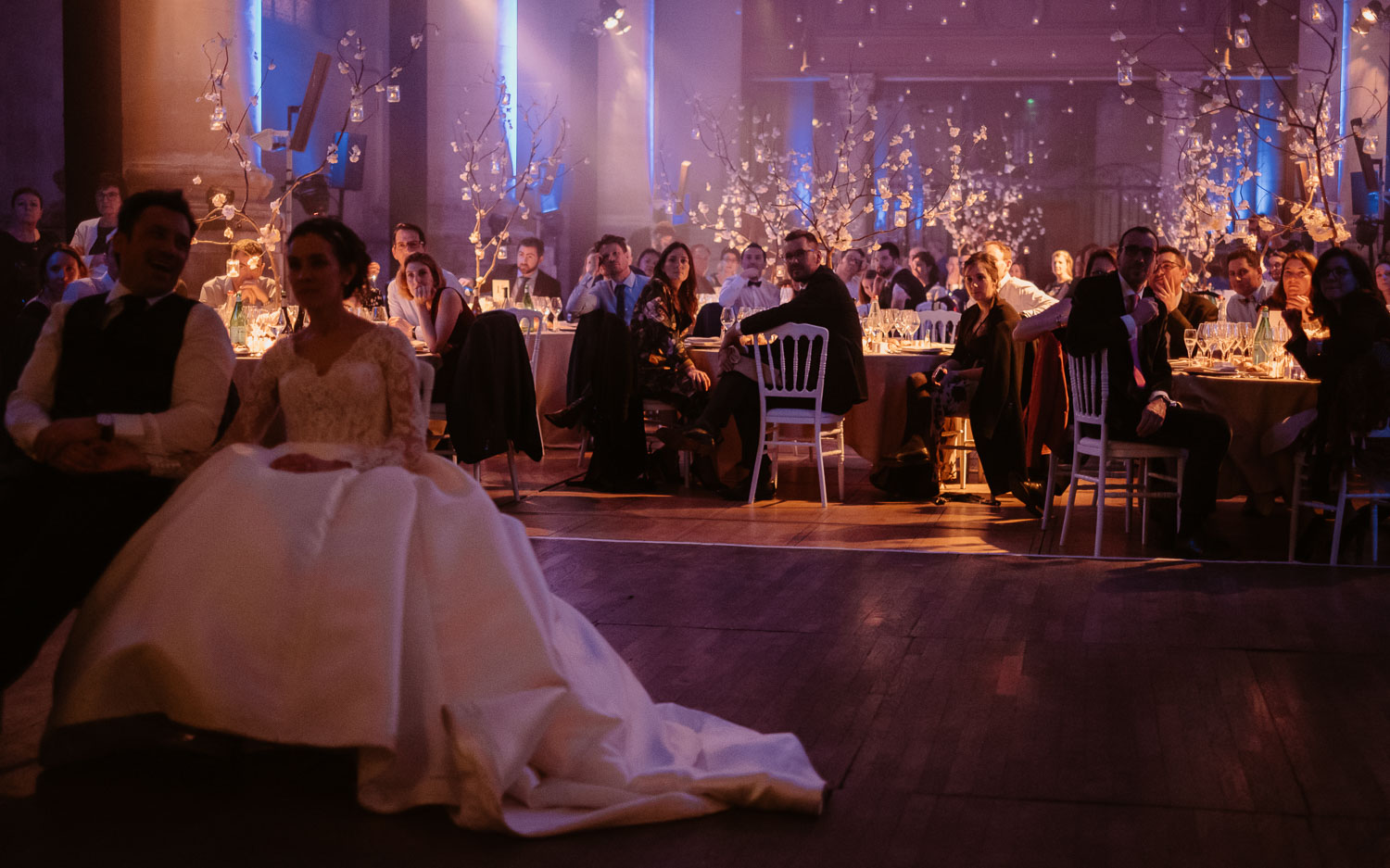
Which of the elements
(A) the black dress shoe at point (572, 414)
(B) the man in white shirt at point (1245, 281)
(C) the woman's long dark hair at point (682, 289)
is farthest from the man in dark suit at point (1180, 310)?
(A) the black dress shoe at point (572, 414)

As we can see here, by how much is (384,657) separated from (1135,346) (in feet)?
12.1

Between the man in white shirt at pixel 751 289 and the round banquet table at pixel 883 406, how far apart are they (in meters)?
Result: 1.76

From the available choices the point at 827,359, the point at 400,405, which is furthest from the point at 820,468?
the point at 400,405

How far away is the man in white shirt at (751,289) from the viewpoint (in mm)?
8625

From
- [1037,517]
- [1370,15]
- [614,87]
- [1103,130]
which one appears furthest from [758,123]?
[1037,517]

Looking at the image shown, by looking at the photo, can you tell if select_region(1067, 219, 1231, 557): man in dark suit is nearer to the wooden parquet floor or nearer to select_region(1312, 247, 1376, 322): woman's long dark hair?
the wooden parquet floor

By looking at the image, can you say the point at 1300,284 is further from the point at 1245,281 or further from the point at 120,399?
the point at 120,399

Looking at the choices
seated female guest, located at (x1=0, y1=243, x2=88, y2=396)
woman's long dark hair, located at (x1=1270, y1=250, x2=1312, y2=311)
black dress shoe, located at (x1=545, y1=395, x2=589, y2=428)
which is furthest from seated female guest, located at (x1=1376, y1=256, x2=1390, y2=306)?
seated female guest, located at (x1=0, y1=243, x2=88, y2=396)

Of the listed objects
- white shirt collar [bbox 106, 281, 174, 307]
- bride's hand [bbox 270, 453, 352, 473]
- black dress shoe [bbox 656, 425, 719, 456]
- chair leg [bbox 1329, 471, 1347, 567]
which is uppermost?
white shirt collar [bbox 106, 281, 174, 307]

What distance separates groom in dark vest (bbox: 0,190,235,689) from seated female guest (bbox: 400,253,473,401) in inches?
124

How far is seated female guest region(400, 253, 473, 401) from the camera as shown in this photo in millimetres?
6152

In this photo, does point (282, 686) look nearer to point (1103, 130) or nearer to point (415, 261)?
point (415, 261)

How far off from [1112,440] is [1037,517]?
39.1 inches

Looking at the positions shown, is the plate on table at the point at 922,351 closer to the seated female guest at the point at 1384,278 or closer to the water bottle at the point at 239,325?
the seated female guest at the point at 1384,278
